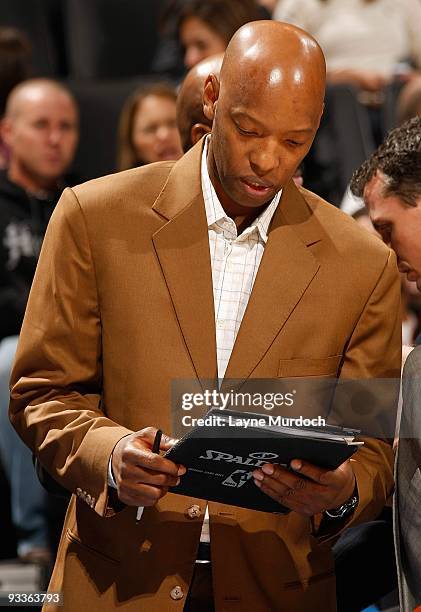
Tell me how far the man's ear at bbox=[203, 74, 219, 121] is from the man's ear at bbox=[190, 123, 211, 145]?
13.2 inches

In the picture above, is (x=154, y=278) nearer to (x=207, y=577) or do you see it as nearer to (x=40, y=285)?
(x=40, y=285)

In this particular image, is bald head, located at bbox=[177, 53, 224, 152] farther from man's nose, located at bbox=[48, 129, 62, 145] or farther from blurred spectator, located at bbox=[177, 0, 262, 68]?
blurred spectator, located at bbox=[177, 0, 262, 68]

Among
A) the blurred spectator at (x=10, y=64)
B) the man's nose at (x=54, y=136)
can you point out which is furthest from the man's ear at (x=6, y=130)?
the blurred spectator at (x=10, y=64)

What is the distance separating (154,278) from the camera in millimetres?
1800

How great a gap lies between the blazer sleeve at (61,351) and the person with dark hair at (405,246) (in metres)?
0.47

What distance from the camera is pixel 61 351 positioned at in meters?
1.78

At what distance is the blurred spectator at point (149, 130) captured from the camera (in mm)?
3715

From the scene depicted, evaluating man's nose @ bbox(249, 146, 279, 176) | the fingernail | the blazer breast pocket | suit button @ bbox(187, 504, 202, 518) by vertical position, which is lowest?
suit button @ bbox(187, 504, 202, 518)

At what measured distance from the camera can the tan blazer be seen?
1.77 m

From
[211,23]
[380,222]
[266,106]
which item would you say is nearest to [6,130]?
[211,23]

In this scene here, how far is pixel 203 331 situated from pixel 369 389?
0.29 m

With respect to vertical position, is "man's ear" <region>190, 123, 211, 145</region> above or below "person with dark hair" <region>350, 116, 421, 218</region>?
above

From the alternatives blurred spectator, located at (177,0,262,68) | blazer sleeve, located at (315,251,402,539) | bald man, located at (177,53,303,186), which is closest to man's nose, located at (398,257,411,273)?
blazer sleeve, located at (315,251,402,539)

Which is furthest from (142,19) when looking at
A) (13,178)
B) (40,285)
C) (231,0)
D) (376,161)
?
(40,285)
